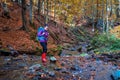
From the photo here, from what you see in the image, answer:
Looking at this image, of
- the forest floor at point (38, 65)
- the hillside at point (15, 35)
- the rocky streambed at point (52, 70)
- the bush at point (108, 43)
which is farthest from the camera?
the bush at point (108, 43)

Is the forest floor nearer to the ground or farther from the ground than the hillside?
nearer to the ground

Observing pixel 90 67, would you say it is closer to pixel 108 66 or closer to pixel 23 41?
pixel 108 66

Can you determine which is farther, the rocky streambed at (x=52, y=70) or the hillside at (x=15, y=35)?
the hillside at (x=15, y=35)

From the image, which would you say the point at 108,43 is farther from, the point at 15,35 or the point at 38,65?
the point at 38,65

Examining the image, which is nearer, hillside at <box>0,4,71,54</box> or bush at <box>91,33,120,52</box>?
hillside at <box>0,4,71,54</box>

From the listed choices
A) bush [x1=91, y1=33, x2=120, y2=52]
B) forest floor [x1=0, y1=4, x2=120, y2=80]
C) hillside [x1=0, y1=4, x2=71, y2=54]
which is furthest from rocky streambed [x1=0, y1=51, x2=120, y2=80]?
bush [x1=91, y1=33, x2=120, y2=52]

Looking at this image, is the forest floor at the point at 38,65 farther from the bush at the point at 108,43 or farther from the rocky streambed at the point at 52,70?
the bush at the point at 108,43

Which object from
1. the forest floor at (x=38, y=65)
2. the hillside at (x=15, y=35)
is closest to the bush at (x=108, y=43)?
the forest floor at (x=38, y=65)

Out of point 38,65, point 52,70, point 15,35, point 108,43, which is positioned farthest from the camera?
point 108,43

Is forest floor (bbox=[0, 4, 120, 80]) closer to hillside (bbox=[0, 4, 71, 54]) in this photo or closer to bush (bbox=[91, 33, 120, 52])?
hillside (bbox=[0, 4, 71, 54])

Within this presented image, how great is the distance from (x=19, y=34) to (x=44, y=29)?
773 cm

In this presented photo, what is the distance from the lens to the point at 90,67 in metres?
13.7

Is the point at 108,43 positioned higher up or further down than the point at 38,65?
further down

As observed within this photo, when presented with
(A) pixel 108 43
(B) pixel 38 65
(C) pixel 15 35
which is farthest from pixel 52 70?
(A) pixel 108 43
